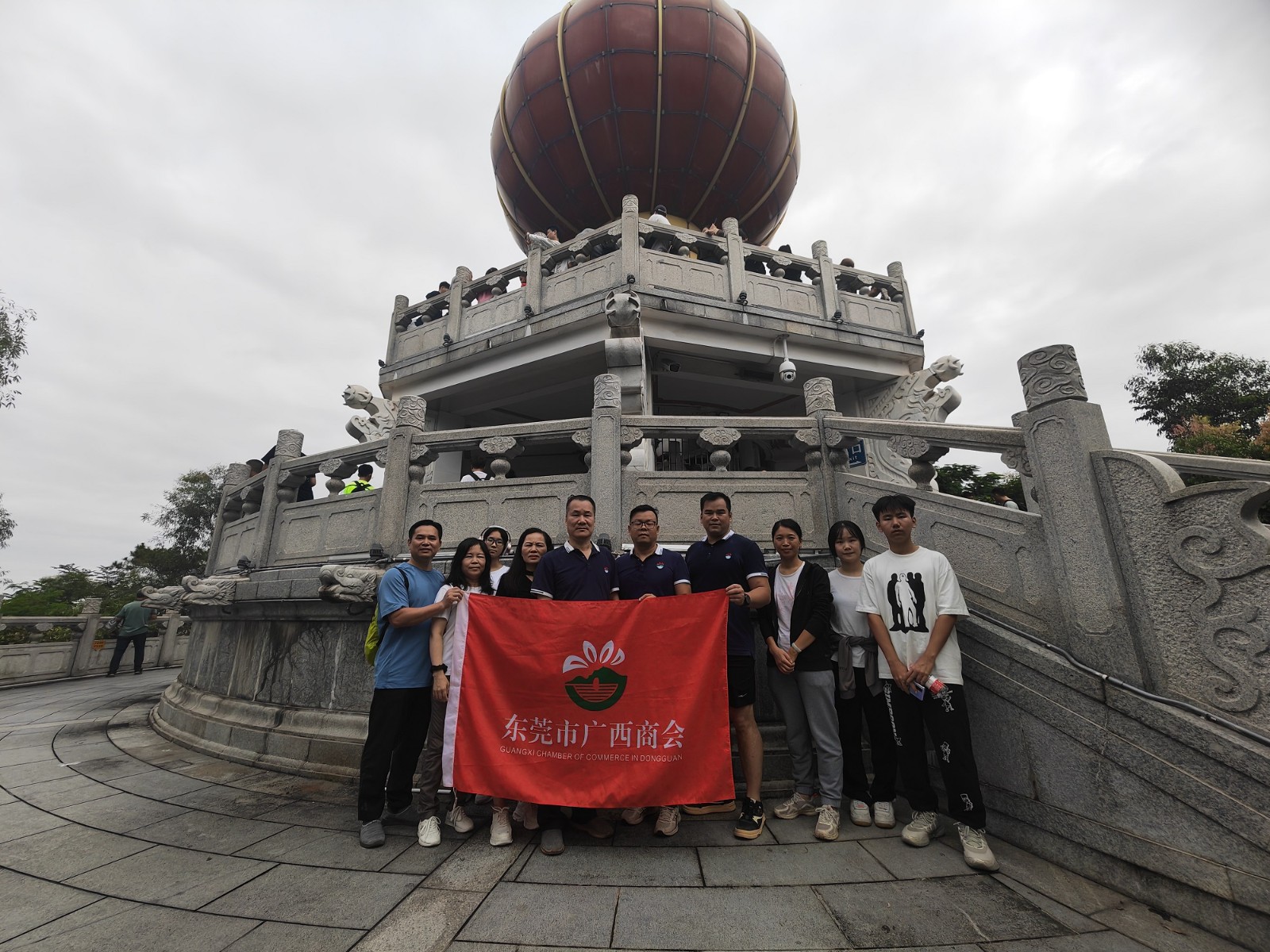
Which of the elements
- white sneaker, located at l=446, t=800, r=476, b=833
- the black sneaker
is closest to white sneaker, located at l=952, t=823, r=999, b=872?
the black sneaker

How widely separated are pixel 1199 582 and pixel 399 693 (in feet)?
14.9

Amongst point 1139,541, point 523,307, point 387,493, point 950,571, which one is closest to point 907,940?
point 950,571

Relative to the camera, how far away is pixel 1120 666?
2920 millimetres

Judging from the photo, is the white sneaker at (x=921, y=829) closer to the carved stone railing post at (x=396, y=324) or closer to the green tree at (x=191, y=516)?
the carved stone railing post at (x=396, y=324)

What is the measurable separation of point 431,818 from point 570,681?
1.14 metres

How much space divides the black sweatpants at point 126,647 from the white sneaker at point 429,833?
13619 millimetres

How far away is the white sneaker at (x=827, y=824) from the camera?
3.11m

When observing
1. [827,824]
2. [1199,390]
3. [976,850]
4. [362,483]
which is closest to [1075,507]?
[976,850]

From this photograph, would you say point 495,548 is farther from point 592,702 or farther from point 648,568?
point 592,702

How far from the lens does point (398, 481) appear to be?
18.3 ft

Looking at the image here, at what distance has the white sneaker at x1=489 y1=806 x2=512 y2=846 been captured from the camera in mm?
3104

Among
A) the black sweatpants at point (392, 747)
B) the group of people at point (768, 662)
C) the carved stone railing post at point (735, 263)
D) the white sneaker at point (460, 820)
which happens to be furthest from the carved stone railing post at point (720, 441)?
the carved stone railing post at point (735, 263)

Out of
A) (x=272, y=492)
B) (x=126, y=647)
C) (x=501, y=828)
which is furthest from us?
(x=126, y=647)

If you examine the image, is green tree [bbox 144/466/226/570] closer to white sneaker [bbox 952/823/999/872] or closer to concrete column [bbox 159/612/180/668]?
concrete column [bbox 159/612/180/668]
